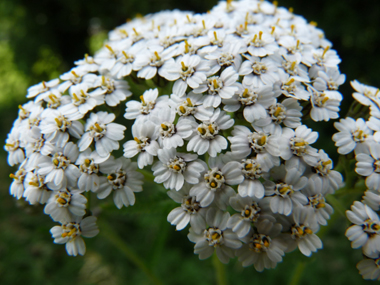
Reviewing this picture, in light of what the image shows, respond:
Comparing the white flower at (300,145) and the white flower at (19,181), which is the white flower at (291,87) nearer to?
the white flower at (300,145)

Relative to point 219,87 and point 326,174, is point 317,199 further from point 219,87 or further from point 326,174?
point 219,87

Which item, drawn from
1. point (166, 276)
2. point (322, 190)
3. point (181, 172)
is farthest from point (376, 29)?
point (166, 276)

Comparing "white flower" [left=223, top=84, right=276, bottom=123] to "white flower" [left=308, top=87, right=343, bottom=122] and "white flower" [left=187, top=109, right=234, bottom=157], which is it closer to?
"white flower" [left=187, top=109, right=234, bottom=157]

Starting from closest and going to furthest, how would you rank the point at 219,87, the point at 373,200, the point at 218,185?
the point at 218,185 < the point at 373,200 < the point at 219,87

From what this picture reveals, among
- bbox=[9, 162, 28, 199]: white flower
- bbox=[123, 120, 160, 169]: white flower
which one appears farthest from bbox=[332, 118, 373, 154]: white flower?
bbox=[9, 162, 28, 199]: white flower

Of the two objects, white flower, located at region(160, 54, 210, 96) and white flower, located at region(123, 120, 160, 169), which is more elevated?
white flower, located at region(160, 54, 210, 96)

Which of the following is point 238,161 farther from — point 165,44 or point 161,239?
point 161,239

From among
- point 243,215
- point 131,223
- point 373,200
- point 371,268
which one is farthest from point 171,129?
point 131,223
